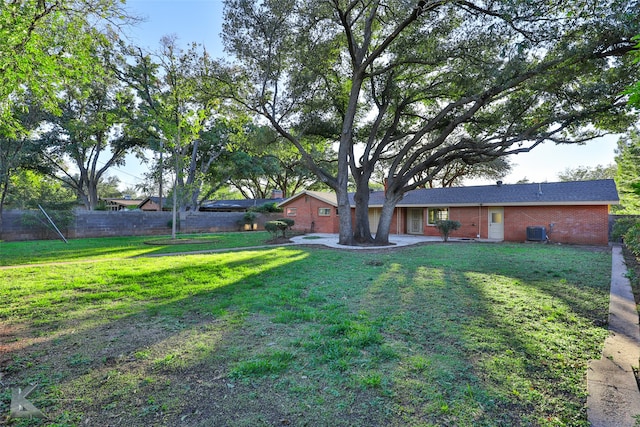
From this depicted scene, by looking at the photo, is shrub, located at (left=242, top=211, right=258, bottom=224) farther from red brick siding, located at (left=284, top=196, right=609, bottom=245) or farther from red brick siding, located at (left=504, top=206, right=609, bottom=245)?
red brick siding, located at (left=504, top=206, right=609, bottom=245)

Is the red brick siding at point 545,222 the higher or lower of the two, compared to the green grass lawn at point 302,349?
higher

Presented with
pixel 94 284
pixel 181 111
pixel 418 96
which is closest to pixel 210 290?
pixel 94 284

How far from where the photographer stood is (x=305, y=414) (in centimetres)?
221

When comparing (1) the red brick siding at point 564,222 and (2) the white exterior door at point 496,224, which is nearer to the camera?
(1) the red brick siding at point 564,222

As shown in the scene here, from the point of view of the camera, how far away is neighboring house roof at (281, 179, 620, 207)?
1414 centimetres

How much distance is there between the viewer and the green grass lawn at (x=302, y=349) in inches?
89.0

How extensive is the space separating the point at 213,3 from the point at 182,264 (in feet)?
30.1

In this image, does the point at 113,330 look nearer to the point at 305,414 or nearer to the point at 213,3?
the point at 305,414

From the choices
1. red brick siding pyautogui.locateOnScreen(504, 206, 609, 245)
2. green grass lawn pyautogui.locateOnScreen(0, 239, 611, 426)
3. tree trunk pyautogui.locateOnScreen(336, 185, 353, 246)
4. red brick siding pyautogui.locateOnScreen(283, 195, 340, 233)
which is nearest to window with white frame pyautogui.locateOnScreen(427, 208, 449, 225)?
red brick siding pyautogui.locateOnScreen(504, 206, 609, 245)

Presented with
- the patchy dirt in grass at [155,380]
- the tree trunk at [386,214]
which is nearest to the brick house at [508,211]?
the tree trunk at [386,214]

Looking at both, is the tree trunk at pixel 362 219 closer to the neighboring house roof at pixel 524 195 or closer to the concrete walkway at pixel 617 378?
the neighboring house roof at pixel 524 195

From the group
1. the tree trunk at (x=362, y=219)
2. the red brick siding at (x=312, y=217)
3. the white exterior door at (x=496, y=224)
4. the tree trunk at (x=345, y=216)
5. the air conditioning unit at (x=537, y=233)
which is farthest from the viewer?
the red brick siding at (x=312, y=217)

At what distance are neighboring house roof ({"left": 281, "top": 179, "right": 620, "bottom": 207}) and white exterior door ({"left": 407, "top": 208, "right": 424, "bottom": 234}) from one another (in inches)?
41.8

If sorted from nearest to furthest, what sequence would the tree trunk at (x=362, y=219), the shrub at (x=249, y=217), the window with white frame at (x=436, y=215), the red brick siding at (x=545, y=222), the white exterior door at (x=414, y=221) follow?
the red brick siding at (x=545, y=222), the tree trunk at (x=362, y=219), the window with white frame at (x=436, y=215), the white exterior door at (x=414, y=221), the shrub at (x=249, y=217)
